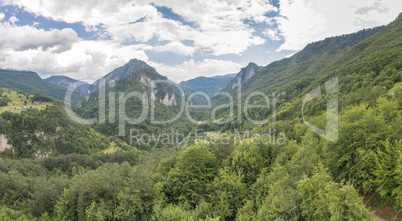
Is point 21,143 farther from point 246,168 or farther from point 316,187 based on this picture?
point 316,187

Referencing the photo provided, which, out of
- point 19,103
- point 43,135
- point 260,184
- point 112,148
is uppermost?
point 19,103

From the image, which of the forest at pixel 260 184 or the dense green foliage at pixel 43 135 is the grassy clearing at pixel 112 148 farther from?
the forest at pixel 260 184

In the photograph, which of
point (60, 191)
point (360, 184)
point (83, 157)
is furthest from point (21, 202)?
point (360, 184)

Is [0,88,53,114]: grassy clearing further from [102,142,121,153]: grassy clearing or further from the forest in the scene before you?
the forest

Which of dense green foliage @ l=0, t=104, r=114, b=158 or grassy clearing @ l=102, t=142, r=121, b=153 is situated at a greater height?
dense green foliage @ l=0, t=104, r=114, b=158

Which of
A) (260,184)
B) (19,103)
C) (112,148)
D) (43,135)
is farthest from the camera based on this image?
(19,103)

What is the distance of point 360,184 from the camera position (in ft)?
66.2

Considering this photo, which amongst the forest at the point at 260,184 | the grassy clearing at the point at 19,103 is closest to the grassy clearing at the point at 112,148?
the grassy clearing at the point at 19,103

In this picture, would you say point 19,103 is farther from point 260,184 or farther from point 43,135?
point 260,184

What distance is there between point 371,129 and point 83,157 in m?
126

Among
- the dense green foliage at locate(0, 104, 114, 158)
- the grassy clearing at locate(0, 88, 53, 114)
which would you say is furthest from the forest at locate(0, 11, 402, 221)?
the grassy clearing at locate(0, 88, 53, 114)

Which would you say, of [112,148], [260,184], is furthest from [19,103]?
[260,184]

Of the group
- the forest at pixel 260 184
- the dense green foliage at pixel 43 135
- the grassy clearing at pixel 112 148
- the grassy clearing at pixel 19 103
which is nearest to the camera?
the forest at pixel 260 184

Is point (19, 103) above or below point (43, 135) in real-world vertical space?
above
